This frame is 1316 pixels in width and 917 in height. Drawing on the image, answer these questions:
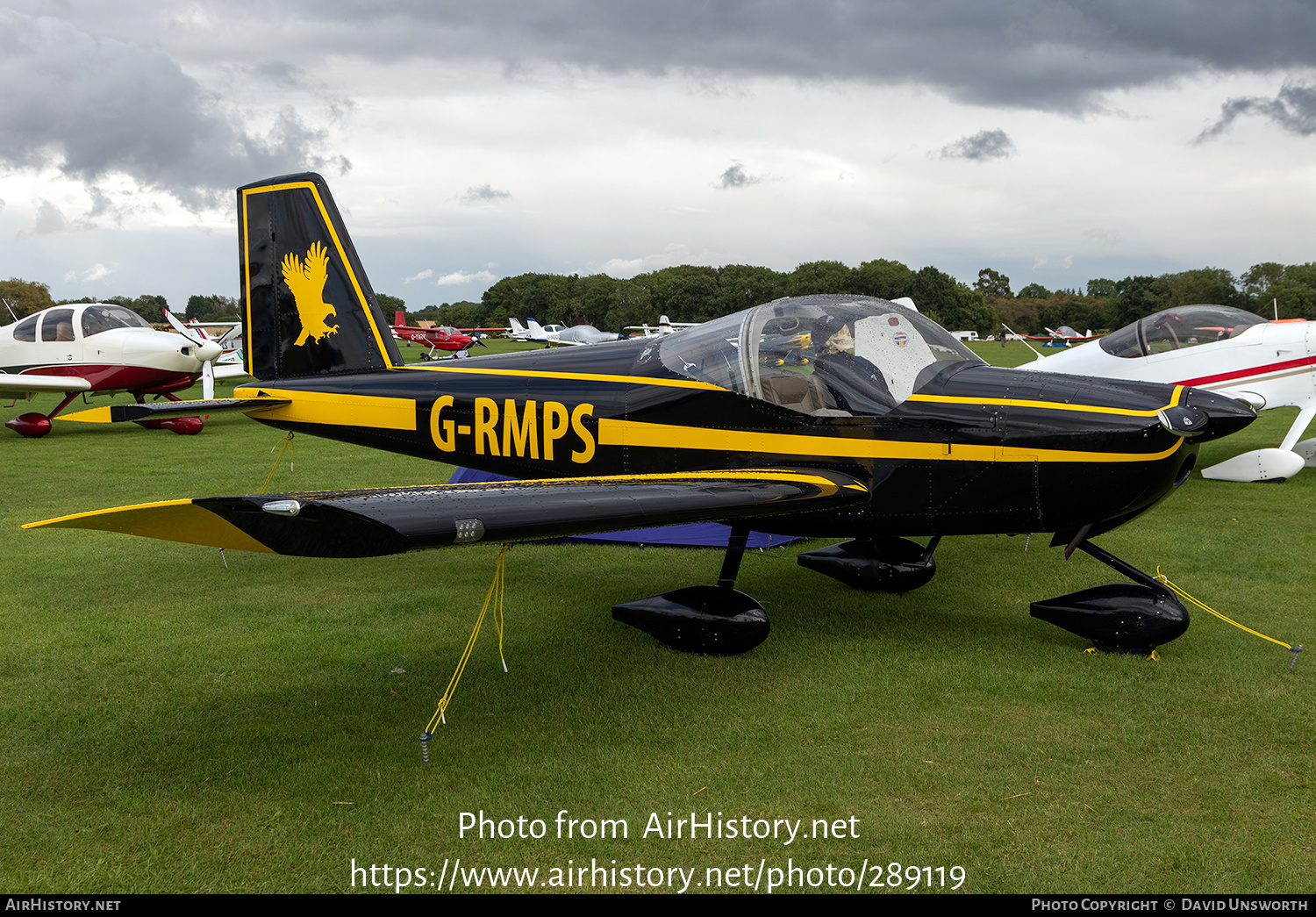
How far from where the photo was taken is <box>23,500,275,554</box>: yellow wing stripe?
3.00 m

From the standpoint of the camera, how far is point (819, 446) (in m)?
→ 5.07

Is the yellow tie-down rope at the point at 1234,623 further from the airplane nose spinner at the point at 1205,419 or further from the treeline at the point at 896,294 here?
the treeline at the point at 896,294

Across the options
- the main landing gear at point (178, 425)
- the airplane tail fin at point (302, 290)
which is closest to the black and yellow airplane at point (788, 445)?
→ the airplane tail fin at point (302, 290)

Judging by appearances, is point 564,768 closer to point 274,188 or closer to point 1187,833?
point 1187,833

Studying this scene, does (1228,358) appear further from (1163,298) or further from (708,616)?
(1163,298)

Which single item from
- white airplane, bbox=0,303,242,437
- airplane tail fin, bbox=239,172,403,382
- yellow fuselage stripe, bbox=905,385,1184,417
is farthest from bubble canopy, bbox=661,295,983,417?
white airplane, bbox=0,303,242,437

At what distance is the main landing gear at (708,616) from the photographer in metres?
5.00

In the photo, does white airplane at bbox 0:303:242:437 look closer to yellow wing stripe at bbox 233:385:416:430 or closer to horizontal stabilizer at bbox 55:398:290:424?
horizontal stabilizer at bbox 55:398:290:424

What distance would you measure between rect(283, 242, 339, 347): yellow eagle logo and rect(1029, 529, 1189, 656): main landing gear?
5403mm

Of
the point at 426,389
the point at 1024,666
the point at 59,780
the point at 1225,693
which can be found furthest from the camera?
the point at 426,389

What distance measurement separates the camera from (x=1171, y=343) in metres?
10.5

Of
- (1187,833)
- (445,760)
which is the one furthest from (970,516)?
(445,760)

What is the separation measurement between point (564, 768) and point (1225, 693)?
10.8ft

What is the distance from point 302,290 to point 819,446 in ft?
14.1
